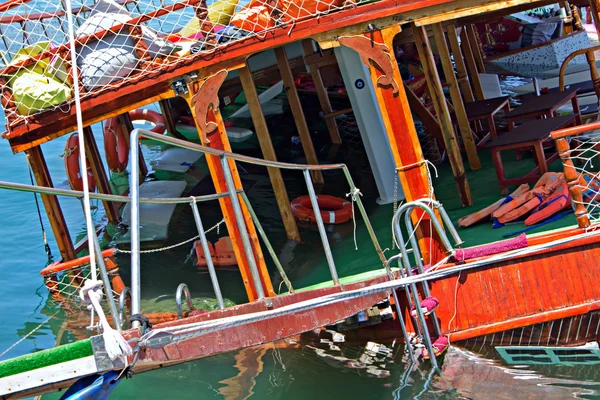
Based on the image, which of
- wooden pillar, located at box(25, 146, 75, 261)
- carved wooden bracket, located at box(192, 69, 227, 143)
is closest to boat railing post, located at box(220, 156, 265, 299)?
carved wooden bracket, located at box(192, 69, 227, 143)

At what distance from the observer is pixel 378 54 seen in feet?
25.7

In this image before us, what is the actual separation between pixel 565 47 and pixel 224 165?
1394 cm

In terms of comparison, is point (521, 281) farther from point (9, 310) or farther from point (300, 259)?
point (9, 310)

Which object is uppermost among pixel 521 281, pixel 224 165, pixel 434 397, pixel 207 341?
pixel 224 165

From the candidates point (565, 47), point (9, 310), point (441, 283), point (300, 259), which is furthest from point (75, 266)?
point (565, 47)

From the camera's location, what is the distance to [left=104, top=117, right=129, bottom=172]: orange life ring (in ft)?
47.2

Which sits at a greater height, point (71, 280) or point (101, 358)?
point (101, 358)

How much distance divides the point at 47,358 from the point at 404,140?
477 cm

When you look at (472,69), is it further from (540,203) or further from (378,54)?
(378,54)

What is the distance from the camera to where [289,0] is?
8.04m

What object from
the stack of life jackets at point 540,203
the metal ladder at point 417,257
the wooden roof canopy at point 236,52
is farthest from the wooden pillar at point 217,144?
the stack of life jackets at point 540,203

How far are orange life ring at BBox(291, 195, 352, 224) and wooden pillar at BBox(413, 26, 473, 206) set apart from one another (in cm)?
210

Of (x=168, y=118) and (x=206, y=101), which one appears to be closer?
(x=206, y=101)

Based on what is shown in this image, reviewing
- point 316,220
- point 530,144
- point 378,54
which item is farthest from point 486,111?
point 316,220
